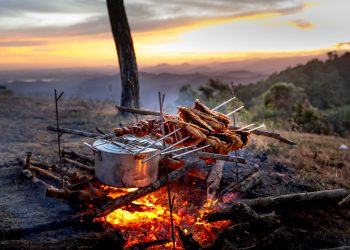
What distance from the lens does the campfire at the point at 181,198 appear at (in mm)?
4637

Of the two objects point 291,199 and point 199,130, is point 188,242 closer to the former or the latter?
point 199,130

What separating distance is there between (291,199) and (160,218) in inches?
81.1

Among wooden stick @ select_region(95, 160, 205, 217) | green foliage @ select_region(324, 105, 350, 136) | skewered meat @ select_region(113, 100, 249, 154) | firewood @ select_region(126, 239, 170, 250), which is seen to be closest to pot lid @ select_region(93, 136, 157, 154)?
skewered meat @ select_region(113, 100, 249, 154)

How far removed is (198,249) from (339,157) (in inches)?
262

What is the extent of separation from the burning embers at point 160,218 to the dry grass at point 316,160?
278 centimetres

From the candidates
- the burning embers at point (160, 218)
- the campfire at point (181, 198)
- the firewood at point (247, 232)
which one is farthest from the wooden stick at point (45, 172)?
the firewood at point (247, 232)

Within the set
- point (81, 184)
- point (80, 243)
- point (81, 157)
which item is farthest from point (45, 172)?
point (80, 243)

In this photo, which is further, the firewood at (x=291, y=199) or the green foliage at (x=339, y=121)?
the green foliage at (x=339, y=121)

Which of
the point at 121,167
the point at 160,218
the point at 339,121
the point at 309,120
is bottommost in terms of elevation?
the point at 339,121

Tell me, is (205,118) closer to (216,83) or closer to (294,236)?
(294,236)

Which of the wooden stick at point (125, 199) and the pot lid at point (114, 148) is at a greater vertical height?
the pot lid at point (114, 148)

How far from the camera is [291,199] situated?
5.49 metres

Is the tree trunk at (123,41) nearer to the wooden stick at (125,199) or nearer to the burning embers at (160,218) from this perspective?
the burning embers at (160,218)

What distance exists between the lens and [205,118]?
18.3 feet
